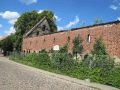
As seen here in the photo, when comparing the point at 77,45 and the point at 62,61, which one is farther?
the point at 77,45

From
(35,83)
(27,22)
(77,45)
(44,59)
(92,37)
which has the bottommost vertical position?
(35,83)

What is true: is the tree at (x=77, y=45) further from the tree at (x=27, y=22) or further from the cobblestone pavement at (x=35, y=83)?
the tree at (x=27, y=22)

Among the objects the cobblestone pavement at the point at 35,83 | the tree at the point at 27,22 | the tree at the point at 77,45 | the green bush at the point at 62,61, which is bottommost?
the cobblestone pavement at the point at 35,83

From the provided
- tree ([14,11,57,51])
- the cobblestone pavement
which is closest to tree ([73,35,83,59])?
the cobblestone pavement

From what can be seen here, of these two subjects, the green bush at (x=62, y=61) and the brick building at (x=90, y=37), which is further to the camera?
the brick building at (x=90, y=37)

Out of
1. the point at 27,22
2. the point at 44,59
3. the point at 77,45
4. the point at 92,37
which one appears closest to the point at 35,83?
the point at 44,59

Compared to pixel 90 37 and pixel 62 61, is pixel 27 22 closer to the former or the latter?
pixel 90 37

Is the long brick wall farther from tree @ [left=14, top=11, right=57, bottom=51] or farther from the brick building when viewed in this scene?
tree @ [left=14, top=11, right=57, bottom=51]

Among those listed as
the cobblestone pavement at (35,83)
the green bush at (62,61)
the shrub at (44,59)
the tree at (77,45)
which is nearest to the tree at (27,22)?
the tree at (77,45)

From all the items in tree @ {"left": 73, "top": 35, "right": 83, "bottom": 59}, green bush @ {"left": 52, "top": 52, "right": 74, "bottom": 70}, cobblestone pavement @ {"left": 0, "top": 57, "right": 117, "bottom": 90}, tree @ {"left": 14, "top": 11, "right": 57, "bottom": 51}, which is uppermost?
tree @ {"left": 14, "top": 11, "right": 57, "bottom": 51}

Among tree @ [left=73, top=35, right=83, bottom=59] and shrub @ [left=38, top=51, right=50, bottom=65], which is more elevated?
tree @ [left=73, top=35, right=83, bottom=59]

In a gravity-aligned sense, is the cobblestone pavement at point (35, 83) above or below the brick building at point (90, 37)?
below

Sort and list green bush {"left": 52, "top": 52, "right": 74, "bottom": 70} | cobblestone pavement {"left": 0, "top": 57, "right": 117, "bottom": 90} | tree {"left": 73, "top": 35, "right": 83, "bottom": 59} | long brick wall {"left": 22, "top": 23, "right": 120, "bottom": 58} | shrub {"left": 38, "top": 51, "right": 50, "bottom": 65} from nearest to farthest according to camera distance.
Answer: cobblestone pavement {"left": 0, "top": 57, "right": 117, "bottom": 90}, green bush {"left": 52, "top": 52, "right": 74, "bottom": 70}, long brick wall {"left": 22, "top": 23, "right": 120, "bottom": 58}, shrub {"left": 38, "top": 51, "right": 50, "bottom": 65}, tree {"left": 73, "top": 35, "right": 83, "bottom": 59}

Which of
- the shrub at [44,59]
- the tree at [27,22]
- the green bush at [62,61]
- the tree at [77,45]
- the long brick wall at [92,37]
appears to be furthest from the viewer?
the tree at [27,22]
